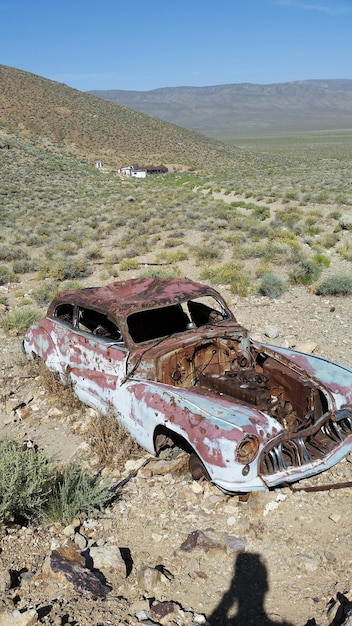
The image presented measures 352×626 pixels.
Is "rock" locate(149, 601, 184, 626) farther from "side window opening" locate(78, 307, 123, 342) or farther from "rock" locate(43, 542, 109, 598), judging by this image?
"side window opening" locate(78, 307, 123, 342)

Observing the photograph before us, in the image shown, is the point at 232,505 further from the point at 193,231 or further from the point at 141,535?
the point at 193,231

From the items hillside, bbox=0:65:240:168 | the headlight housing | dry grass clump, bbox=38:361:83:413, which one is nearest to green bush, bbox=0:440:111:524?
the headlight housing

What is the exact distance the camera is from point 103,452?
5.46 metres

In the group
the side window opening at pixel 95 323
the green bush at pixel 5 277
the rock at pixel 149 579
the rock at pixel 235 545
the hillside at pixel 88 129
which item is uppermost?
the hillside at pixel 88 129

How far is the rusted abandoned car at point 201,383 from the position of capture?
4.54m

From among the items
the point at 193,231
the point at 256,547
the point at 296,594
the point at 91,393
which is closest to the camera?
the point at 296,594

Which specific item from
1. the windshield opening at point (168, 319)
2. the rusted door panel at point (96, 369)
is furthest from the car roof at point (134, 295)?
the rusted door panel at point (96, 369)

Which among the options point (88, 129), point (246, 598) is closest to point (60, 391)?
point (246, 598)

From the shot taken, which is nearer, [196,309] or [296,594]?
[296,594]

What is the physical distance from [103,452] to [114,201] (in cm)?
2633

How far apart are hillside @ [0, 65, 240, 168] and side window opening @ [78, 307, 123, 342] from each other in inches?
2428

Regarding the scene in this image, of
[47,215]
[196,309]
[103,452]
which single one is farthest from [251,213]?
[103,452]

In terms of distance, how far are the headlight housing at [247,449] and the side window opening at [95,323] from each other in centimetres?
265

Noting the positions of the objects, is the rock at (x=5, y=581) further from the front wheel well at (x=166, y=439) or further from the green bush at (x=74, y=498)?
the front wheel well at (x=166, y=439)
